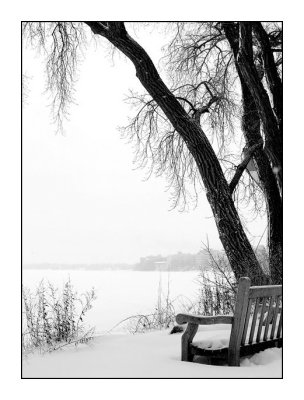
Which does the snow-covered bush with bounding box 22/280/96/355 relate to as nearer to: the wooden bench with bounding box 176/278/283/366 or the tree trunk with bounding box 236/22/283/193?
the wooden bench with bounding box 176/278/283/366

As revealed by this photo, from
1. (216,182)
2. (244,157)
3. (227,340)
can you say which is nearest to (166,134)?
(244,157)

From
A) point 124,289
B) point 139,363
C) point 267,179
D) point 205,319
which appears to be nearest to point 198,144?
point 267,179

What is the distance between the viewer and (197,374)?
425cm

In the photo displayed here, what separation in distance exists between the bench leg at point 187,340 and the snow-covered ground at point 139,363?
104 mm

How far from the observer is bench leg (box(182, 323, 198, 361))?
4.66 meters

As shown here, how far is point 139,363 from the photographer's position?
15.1 feet

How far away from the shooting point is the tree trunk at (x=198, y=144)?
7.28 metres

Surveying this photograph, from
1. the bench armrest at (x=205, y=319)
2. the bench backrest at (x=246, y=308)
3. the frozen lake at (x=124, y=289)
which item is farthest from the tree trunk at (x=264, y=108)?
the bench armrest at (x=205, y=319)

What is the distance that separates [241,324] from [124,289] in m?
4.16

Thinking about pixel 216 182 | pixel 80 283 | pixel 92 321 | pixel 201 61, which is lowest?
pixel 92 321

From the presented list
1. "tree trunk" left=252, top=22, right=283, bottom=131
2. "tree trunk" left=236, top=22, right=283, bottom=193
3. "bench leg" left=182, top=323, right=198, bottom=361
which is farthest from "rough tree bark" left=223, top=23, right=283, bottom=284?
"bench leg" left=182, top=323, right=198, bottom=361

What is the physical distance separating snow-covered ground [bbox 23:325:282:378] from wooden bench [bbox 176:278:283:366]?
0.35 feet
